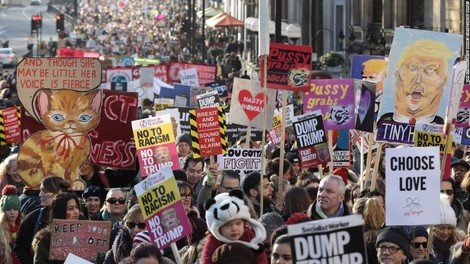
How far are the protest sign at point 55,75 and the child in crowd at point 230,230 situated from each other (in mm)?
6877

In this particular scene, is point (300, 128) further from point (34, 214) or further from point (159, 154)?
point (34, 214)

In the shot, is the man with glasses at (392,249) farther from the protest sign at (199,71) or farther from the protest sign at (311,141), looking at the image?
the protest sign at (199,71)

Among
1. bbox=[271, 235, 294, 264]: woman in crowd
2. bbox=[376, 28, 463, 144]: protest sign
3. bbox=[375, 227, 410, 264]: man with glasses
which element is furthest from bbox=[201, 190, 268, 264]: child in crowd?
bbox=[376, 28, 463, 144]: protest sign

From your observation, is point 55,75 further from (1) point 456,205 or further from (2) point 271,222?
(2) point 271,222

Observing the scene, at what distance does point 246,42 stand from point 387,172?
174 feet

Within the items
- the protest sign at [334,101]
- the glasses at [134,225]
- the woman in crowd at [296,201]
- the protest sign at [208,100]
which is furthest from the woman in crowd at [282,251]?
the protest sign at [208,100]

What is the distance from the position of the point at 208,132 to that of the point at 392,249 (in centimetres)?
850

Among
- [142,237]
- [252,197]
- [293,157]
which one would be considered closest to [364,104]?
[293,157]

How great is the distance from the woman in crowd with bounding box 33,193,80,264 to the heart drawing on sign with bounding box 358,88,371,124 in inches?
206

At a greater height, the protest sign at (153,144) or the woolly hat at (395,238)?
the protest sign at (153,144)

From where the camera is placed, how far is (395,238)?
10.8m

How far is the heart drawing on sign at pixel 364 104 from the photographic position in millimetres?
17578

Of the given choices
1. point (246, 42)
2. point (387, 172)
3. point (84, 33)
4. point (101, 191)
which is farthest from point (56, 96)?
point (84, 33)

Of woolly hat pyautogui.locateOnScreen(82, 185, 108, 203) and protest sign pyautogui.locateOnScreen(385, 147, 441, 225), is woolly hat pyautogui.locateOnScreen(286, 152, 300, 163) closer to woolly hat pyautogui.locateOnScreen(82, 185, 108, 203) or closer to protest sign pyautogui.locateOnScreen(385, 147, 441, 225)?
woolly hat pyautogui.locateOnScreen(82, 185, 108, 203)
